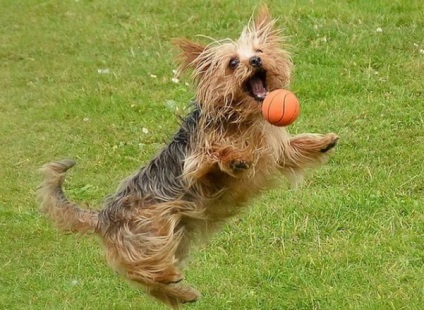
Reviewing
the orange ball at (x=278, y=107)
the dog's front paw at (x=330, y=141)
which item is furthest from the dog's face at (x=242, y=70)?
the dog's front paw at (x=330, y=141)

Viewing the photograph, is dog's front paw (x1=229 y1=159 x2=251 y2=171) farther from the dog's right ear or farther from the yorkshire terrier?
the dog's right ear

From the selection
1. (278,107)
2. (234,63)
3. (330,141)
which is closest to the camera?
(278,107)

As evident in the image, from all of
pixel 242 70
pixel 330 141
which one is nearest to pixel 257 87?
pixel 242 70

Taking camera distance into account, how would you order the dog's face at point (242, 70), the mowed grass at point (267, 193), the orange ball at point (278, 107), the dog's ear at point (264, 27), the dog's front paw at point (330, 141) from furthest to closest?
the mowed grass at point (267, 193), the dog's front paw at point (330, 141), the dog's ear at point (264, 27), the dog's face at point (242, 70), the orange ball at point (278, 107)

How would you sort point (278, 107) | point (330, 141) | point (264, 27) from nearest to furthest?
point (278, 107), point (264, 27), point (330, 141)

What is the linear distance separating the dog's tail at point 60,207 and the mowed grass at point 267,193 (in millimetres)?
1039

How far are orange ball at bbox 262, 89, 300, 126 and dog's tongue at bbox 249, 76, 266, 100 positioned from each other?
0.09m

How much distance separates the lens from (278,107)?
15.7 feet

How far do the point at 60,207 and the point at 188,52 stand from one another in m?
1.20

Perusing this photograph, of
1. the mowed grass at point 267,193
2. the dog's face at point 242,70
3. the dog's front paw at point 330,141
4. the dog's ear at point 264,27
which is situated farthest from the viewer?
the mowed grass at point 267,193

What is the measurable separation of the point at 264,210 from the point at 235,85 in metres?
2.75

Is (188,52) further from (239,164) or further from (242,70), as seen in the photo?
(239,164)

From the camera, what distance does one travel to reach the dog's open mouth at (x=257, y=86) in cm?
497

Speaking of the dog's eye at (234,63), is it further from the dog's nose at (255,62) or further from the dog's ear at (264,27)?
the dog's ear at (264,27)
